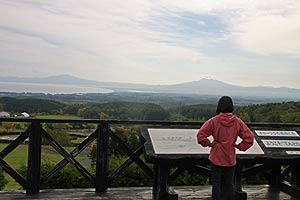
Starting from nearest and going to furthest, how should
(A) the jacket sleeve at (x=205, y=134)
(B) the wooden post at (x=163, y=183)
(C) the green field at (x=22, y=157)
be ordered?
(A) the jacket sleeve at (x=205, y=134) → (B) the wooden post at (x=163, y=183) → (C) the green field at (x=22, y=157)

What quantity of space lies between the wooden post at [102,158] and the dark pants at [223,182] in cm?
172

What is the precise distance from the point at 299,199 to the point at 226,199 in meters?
1.63

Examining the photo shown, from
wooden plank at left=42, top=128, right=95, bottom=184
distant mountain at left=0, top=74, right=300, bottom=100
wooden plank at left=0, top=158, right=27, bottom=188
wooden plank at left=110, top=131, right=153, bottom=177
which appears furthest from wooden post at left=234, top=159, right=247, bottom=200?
distant mountain at left=0, top=74, right=300, bottom=100

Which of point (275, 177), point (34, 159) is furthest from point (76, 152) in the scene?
point (275, 177)

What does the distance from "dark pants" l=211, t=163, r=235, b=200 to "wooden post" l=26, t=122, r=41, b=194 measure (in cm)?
242

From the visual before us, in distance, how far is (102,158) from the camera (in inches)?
191

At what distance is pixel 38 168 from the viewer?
4.66m

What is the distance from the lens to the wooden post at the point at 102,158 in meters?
4.83

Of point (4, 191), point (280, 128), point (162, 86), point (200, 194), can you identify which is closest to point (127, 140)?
point (200, 194)

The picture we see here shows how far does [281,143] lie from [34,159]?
347cm

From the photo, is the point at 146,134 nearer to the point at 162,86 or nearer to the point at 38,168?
the point at 38,168

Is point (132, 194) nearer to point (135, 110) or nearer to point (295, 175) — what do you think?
point (135, 110)

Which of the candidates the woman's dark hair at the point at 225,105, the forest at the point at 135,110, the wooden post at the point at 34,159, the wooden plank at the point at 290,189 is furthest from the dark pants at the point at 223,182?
the wooden post at the point at 34,159

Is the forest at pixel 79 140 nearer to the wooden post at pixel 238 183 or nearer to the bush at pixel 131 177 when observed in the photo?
the bush at pixel 131 177
